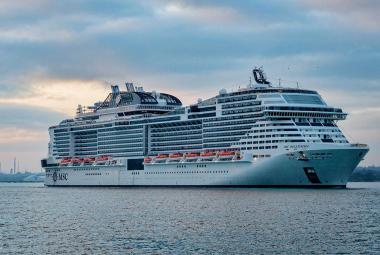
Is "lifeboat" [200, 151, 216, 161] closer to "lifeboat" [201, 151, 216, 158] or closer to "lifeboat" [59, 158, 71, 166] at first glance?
"lifeboat" [201, 151, 216, 158]

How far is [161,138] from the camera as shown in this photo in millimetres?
145125

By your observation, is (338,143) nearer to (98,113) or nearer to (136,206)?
(136,206)

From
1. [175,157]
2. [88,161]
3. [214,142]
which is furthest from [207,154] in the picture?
[88,161]

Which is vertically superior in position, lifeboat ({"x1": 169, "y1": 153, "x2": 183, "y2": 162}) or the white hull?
lifeboat ({"x1": 169, "y1": 153, "x2": 183, "y2": 162})

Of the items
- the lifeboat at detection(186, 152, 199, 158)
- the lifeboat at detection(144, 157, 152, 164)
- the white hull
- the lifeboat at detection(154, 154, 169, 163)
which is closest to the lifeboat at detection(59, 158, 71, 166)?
the white hull

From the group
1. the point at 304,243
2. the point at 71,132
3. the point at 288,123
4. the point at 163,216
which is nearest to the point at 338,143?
the point at 288,123

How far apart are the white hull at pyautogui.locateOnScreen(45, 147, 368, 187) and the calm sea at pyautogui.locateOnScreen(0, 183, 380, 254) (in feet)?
31.6

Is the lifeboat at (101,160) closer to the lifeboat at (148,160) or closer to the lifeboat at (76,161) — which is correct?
the lifeboat at (76,161)

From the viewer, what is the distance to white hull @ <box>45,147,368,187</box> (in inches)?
4395

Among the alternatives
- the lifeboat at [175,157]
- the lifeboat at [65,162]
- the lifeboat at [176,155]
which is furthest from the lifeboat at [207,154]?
the lifeboat at [65,162]

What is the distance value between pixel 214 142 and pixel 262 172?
15343 mm

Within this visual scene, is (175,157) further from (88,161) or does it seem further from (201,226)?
(201,226)

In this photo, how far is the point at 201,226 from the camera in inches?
2650

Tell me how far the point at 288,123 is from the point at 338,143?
8.18 meters
